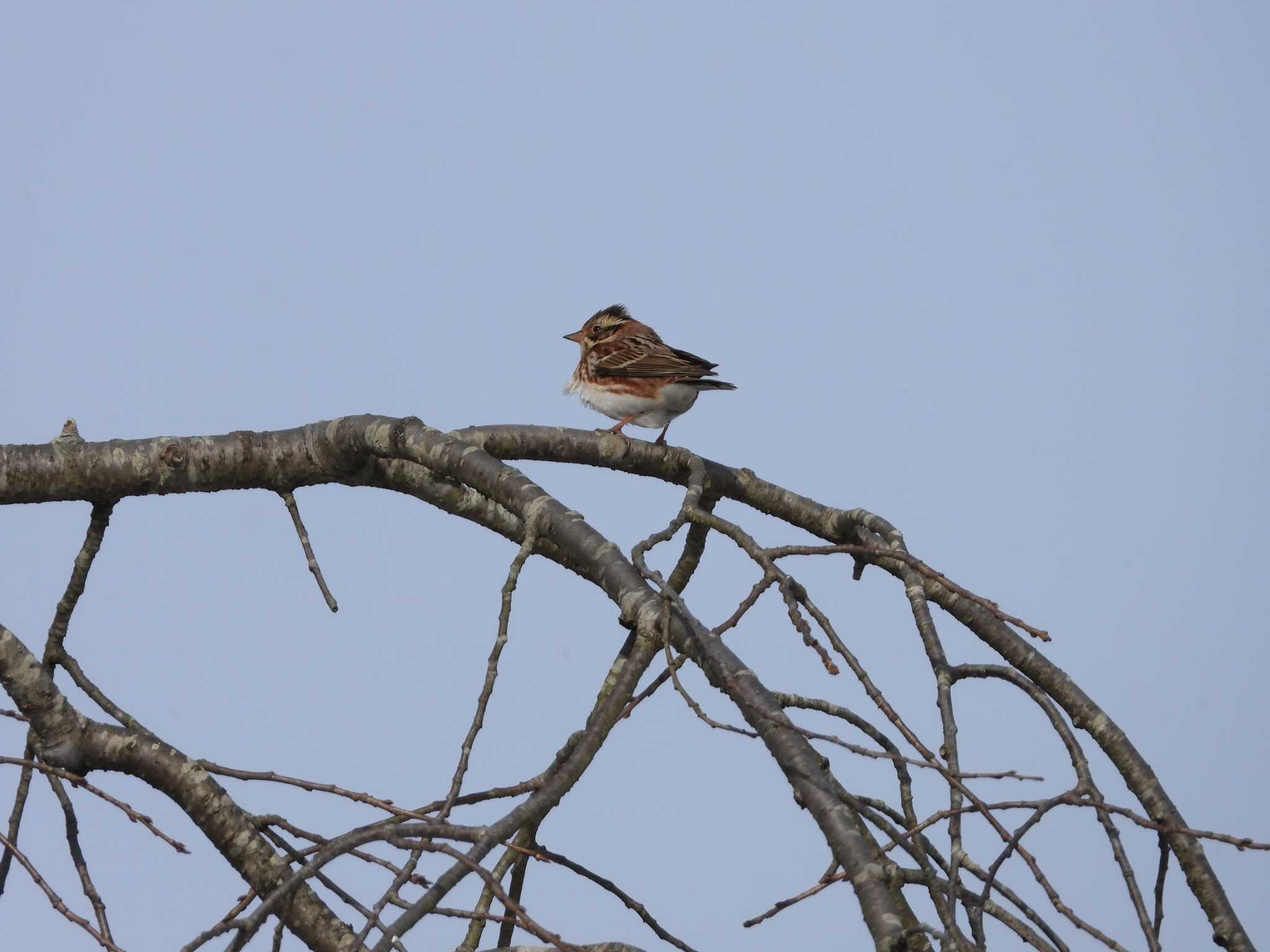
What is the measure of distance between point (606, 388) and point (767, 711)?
4.79 metres

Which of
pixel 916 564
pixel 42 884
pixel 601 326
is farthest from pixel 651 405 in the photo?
pixel 42 884

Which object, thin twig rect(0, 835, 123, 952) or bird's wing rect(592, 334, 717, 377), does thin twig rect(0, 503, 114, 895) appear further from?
bird's wing rect(592, 334, 717, 377)

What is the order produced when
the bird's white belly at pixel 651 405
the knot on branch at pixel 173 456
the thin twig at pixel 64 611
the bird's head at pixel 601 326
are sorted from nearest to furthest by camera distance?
the thin twig at pixel 64 611, the knot on branch at pixel 173 456, the bird's white belly at pixel 651 405, the bird's head at pixel 601 326

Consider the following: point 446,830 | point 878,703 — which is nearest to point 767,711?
point 878,703

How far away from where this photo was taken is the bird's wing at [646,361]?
26.5ft

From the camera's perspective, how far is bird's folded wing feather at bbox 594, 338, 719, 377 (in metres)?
8.08

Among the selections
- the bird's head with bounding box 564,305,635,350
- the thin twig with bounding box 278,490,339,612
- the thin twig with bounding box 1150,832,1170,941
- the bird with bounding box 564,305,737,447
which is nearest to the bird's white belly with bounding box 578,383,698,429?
the bird with bounding box 564,305,737,447

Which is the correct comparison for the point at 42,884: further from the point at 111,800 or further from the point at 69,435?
the point at 69,435

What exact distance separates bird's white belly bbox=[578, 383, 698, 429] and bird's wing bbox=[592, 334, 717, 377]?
101 millimetres

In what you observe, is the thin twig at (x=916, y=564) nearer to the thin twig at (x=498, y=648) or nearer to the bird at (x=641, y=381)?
the thin twig at (x=498, y=648)

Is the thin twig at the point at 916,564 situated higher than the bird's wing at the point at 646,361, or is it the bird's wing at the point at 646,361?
the bird's wing at the point at 646,361

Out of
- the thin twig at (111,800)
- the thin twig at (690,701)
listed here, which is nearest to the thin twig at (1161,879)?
the thin twig at (690,701)

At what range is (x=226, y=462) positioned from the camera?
5.96 meters

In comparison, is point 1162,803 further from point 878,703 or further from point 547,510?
point 547,510
